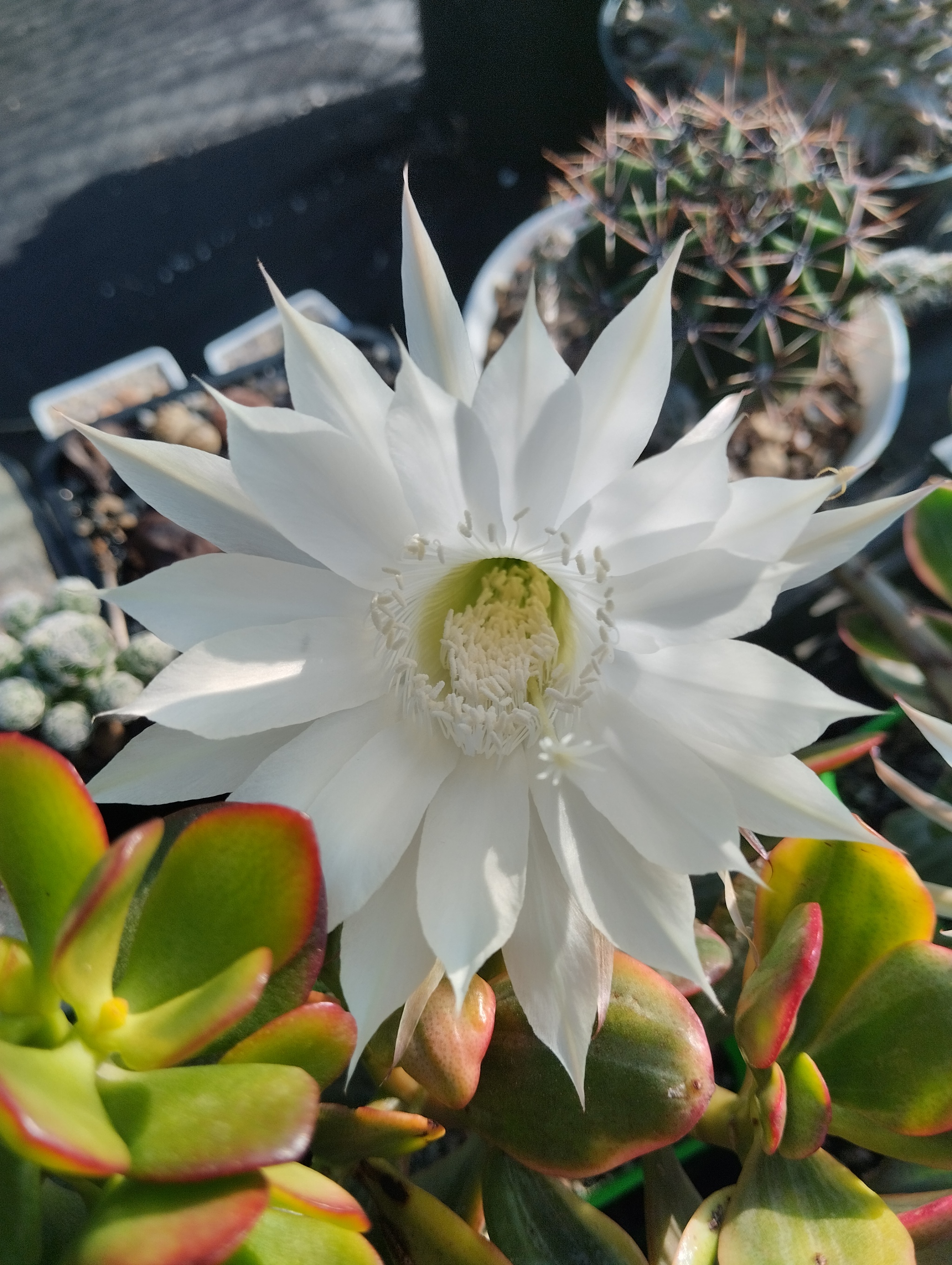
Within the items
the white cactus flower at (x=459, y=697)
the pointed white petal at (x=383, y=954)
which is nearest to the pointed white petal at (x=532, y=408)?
the white cactus flower at (x=459, y=697)

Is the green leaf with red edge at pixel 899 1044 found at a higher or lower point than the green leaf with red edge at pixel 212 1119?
lower

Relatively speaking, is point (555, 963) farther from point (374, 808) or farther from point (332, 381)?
point (332, 381)

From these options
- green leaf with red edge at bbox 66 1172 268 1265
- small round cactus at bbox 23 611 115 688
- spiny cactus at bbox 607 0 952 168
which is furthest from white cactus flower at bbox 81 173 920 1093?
spiny cactus at bbox 607 0 952 168

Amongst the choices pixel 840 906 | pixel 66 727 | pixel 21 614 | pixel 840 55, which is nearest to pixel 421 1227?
pixel 840 906

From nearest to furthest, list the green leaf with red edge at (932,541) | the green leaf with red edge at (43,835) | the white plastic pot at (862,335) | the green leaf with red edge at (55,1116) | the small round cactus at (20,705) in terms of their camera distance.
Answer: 1. the green leaf with red edge at (55,1116)
2. the green leaf with red edge at (43,835)
3. the green leaf with red edge at (932,541)
4. the small round cactus at (20,705)
5. the white plastic pot at (862,335)

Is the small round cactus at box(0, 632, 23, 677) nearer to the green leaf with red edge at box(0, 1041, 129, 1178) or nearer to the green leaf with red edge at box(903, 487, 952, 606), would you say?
the green leaf with red edge at box(0, 1041, 129, 1178)

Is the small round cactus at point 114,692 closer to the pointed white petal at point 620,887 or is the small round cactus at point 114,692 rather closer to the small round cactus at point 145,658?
the small round cactus at point 145,658
